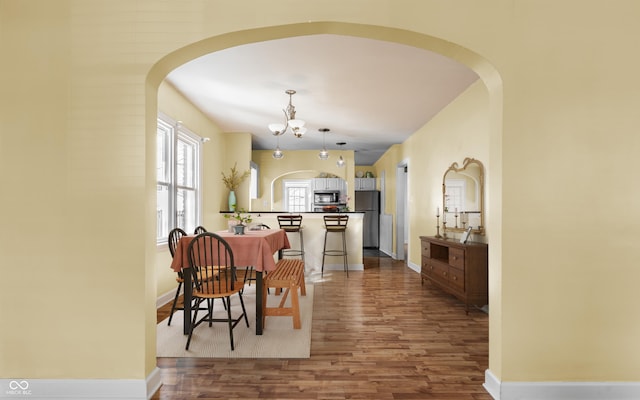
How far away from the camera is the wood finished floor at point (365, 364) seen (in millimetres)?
2199

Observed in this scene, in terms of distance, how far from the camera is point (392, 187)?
28.6ft

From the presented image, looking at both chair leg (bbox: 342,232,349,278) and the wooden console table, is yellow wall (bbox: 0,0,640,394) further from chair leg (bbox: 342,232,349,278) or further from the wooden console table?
chair leg (bbox: 342,232,349,278)

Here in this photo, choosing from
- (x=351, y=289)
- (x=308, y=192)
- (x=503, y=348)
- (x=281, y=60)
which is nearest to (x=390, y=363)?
(x=503, y=348)

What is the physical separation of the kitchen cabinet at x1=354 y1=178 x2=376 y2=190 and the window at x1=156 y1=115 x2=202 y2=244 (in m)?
5.93

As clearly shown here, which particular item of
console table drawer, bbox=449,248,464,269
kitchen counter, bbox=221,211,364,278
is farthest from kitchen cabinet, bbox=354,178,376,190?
console table drawer, bbox=449,248,464,269

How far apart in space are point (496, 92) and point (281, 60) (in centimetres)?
217

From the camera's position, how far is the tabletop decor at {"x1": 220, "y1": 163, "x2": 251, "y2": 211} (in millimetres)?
6800

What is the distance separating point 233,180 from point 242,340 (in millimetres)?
4357

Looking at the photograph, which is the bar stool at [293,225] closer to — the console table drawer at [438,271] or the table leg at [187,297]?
the console table drawer at [438,271]

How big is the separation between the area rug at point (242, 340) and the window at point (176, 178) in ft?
4.94

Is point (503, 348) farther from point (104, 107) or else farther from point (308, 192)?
point (308, 192)

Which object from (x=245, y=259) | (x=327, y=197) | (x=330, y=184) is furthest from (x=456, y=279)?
(x=330, y=184)

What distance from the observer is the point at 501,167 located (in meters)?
2.14

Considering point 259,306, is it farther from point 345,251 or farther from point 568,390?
point 345,251
